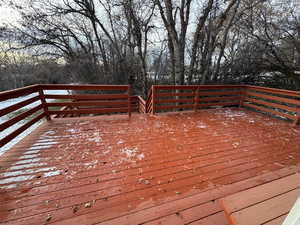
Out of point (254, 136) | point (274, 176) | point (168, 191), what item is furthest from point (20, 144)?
point (254, 136)

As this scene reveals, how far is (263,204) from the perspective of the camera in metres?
0.90

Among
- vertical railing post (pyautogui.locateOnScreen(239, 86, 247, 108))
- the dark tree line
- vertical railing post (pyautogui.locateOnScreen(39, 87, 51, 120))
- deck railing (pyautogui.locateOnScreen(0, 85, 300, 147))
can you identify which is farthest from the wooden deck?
the dark tree line

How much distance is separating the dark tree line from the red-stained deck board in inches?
158

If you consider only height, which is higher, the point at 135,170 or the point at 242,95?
the point at 242,95

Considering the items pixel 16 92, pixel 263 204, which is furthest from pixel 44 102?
pixel 263 204

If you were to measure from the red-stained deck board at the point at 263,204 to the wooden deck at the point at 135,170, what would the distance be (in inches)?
12.8

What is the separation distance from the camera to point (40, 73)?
694cm

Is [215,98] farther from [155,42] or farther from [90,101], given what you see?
[155,42]

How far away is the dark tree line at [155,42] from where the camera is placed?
14.8ft

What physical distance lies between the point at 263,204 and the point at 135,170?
1231 millimetres

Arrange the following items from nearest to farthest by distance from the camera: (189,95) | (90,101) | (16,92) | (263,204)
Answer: (263,204)
(16,92)
(90,101)
(189,95)

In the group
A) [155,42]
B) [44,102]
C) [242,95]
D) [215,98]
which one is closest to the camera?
[44,102]

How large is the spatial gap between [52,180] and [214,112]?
3.96 m

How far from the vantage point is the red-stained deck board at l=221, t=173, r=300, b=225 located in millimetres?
810
